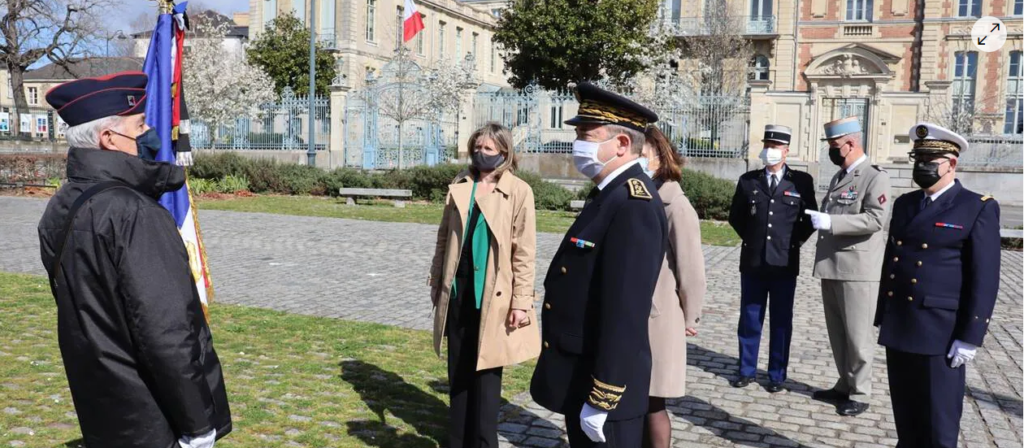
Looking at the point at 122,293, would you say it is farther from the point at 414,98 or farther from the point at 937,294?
the point at 414,98

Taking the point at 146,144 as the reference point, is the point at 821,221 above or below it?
below

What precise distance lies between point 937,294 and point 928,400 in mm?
553

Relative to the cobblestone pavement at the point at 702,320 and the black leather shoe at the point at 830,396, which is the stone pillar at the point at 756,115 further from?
the black leather shoe at the point at 830,396

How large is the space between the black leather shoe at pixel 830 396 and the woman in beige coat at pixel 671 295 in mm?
2039

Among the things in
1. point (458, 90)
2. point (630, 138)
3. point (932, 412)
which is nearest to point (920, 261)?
point (932, 412)

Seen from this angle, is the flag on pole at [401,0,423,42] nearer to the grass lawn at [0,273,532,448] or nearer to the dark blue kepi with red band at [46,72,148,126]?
the grass lawn at [0,273,532,448]

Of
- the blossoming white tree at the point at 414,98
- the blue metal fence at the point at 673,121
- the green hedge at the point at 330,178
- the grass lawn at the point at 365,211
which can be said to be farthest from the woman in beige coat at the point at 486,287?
the blossoming white tree at the point at 414,98

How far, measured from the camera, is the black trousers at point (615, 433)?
322cm

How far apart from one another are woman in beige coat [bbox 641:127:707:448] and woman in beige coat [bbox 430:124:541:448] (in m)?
0.77

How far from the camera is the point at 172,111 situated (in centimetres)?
594

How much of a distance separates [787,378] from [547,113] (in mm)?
21547

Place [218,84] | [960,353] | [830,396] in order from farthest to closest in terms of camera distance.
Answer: [218,84] → [830,396] → [960,353]

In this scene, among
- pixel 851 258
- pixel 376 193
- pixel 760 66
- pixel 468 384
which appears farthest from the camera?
pixel 760 66

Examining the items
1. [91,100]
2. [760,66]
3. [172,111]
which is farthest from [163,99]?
[760,66]
